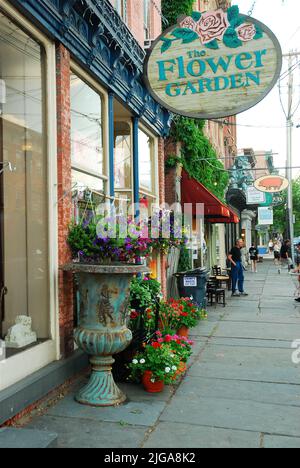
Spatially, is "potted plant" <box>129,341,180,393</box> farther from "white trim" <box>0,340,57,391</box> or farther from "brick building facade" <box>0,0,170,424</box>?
"white trim" <box>0,340,57,391</box>

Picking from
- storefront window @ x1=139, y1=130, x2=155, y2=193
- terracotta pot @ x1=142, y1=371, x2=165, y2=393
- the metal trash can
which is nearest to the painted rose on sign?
storefront window @ x1=139, y1=130, x2=155, y2=193

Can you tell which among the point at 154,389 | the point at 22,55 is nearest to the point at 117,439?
the point at 154,389

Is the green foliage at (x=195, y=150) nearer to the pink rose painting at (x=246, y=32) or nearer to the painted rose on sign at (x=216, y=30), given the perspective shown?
the painted rose on sign at (x=216, y=30)

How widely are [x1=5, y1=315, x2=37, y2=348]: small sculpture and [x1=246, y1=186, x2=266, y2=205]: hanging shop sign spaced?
2248cm

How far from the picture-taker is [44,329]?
533 cm

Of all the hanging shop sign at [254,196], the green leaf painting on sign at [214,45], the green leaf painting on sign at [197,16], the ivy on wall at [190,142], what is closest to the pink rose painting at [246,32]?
the green leaf painting on sign at [214,45]

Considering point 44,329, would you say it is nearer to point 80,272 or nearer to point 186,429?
point 80,272

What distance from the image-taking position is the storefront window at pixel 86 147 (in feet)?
20.4

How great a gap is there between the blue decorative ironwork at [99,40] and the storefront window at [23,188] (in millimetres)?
426

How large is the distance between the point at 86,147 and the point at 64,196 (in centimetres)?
144

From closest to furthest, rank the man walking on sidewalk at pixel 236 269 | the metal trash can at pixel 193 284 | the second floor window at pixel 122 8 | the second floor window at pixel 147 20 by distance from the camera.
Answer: the second floor window at pixel 122 8 < the second floor window at pixel 147 20 < the metal trash can at pixel 193 284 < the man walking on sidewalk at pixel 236 269

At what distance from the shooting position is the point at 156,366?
5.22m

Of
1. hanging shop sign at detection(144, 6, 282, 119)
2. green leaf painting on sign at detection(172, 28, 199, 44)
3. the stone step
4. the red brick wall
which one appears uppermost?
green leaf painting on sign at detection(172, 28, 199, 44)

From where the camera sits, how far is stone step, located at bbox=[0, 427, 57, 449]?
341cm
